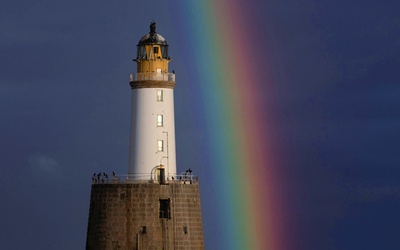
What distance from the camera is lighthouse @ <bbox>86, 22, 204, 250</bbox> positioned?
145 metres

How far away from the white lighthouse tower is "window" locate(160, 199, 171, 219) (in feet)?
5.87

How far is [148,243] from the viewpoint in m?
145

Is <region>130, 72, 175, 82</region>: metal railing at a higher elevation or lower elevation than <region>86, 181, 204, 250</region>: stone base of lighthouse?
higher

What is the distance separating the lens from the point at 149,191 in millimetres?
145875

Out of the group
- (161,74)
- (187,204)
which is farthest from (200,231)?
(161,74)

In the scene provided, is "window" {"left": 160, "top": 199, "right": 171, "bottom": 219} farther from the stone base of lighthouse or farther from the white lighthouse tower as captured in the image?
the white lighthouse tower

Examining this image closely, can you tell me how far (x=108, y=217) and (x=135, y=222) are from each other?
1887 mm

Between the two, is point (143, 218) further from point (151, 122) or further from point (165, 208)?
point (151, 122)

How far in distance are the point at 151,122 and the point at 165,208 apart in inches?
235

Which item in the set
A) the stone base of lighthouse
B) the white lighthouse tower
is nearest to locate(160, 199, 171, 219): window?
the stone base of lighthouse

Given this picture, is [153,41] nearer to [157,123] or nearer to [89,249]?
[157,123]

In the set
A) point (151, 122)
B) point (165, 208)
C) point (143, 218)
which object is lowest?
point (143, 218)

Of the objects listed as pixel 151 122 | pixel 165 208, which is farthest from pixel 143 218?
pixel 151 122

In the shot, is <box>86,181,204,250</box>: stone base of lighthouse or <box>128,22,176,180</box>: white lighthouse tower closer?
<box>86,181,204,250</box>: stone base of lighthouse
